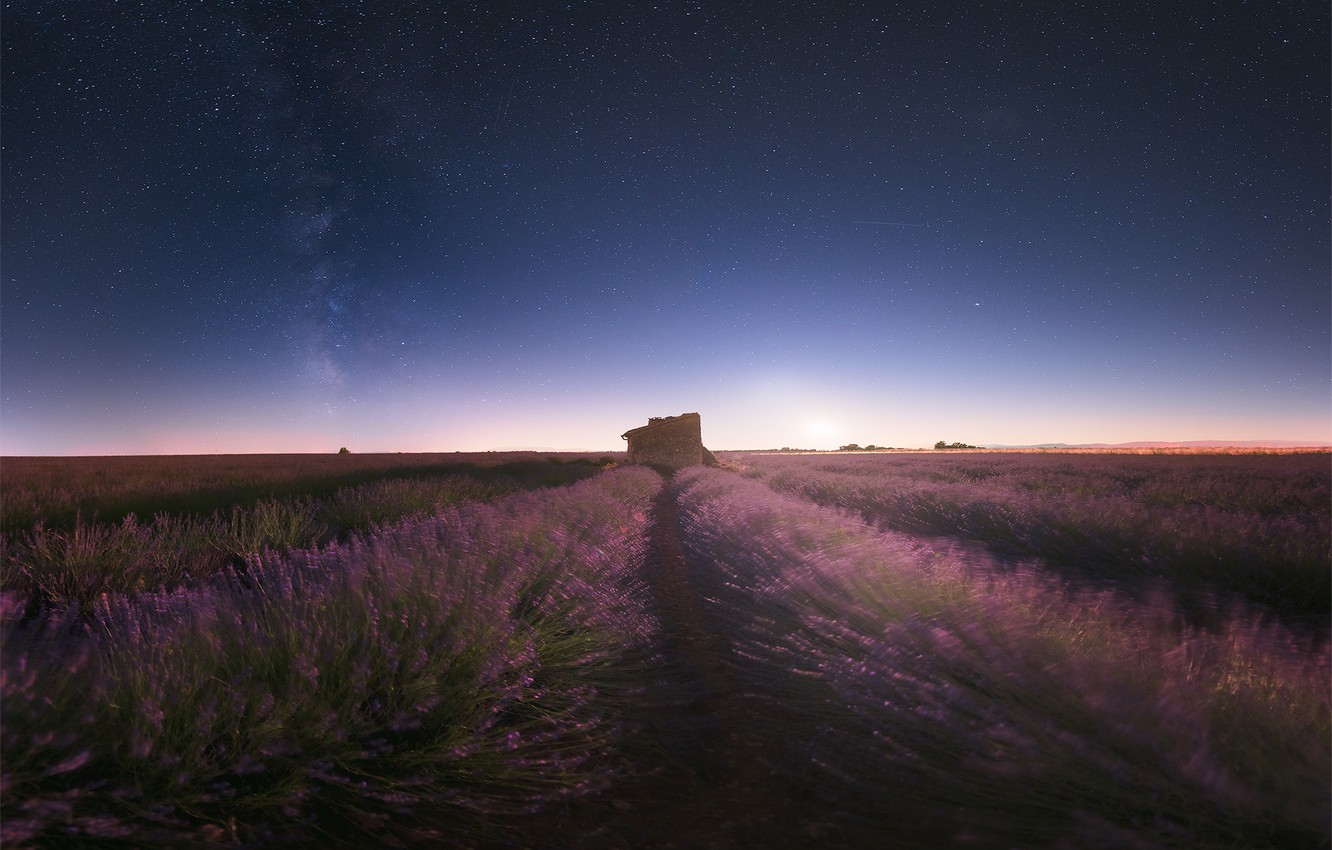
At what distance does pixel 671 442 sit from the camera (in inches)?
1421

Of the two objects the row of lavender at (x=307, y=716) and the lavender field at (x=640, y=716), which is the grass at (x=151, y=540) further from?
the row of lavender at (x=307, y=716)

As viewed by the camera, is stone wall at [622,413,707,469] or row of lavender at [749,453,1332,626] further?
stone wall at [622,413,707,469]

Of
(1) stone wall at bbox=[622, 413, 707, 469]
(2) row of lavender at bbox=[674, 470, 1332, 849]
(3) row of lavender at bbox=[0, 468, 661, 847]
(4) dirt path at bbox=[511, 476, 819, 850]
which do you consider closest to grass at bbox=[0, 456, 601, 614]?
(3) row of lavender at bbox=[0, 468, 661, 847]

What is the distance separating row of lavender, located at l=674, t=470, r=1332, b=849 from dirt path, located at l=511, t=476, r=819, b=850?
0.40 feet

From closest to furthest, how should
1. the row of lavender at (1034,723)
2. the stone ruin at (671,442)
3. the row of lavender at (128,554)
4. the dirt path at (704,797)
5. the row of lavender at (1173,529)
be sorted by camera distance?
the row of lavender at (1034,723) < the dirt path at (704,797) < the row of lavender at (128,554) < the row of lavender at (1173,529) < the stone ruin at (671,442)

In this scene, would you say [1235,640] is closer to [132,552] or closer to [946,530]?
[946,530]

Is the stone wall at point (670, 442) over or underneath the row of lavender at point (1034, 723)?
over

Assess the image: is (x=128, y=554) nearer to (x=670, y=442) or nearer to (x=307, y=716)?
(x=307, y=716)

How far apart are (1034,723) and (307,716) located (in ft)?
8.69

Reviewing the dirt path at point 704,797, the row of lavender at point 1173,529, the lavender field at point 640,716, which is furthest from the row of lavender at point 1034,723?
the row of lavender at point 1173,529

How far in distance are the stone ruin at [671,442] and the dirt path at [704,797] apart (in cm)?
3197

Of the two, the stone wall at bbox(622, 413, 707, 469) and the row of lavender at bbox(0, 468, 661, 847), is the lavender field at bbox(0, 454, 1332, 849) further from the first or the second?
Result: the stone wall at bbox(622, 413, 707, 469)

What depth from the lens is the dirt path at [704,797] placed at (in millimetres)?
1998

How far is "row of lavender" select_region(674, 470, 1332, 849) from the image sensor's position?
1.71 m
